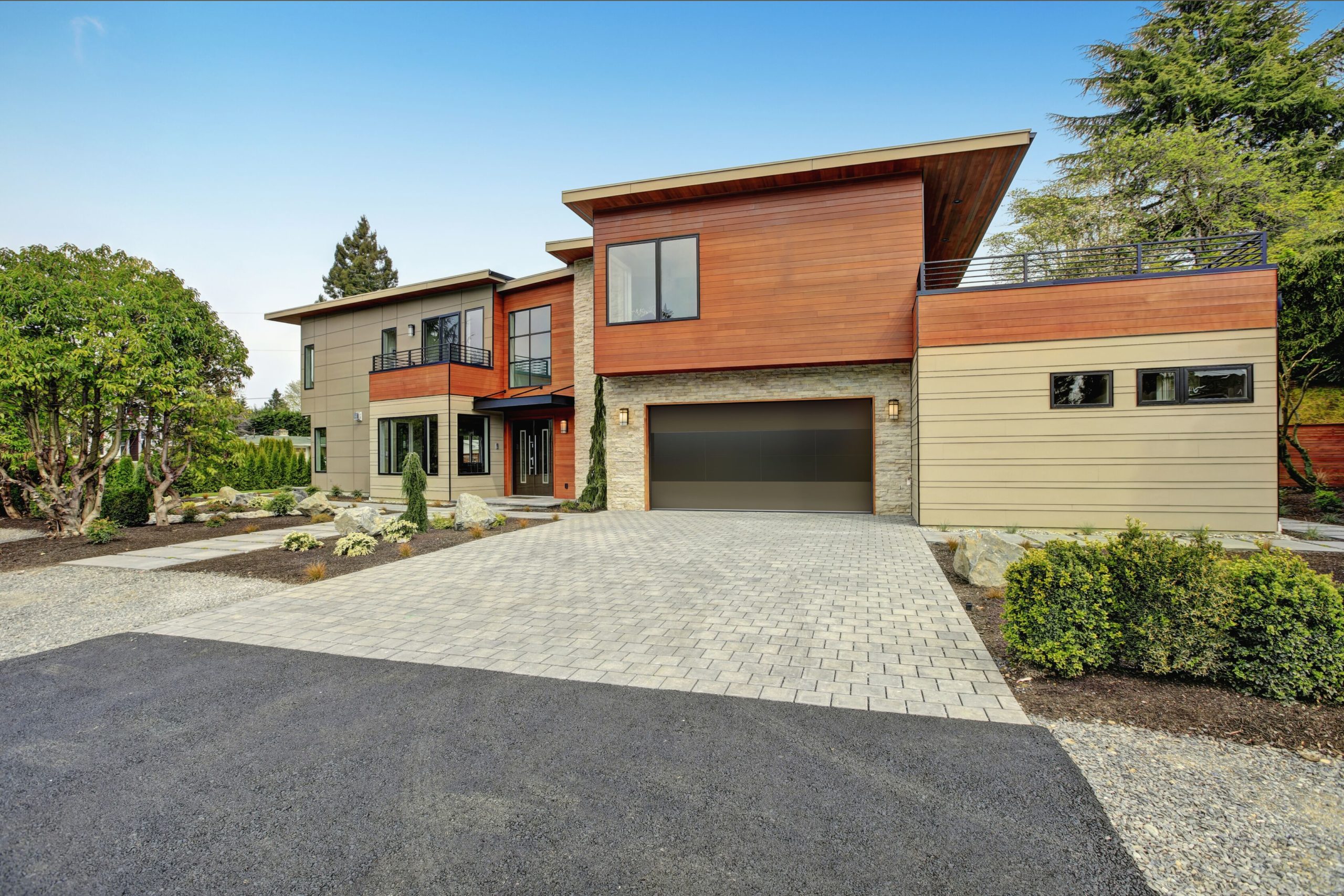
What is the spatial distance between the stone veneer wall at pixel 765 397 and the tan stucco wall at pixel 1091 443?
1744 mm

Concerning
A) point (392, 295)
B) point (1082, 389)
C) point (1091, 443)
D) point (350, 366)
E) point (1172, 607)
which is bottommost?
point (1172, 607)

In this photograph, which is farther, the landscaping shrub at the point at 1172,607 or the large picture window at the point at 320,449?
the large picture window at the point at 320,449

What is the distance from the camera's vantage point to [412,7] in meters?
11.3

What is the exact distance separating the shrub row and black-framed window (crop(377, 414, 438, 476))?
599 inches

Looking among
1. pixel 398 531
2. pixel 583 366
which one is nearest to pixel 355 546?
pixel 398 531

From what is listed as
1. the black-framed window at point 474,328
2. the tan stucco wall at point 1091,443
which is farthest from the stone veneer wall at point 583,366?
the tan stucco wall at point 1091,443

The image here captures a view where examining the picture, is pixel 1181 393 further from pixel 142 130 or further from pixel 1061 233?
pixel 142 130

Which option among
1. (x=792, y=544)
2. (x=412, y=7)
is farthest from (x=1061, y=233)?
(x=412, y=7)

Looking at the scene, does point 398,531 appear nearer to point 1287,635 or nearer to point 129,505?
point 129,505

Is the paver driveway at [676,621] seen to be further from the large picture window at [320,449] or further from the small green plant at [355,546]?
the large picture window at [320,449]

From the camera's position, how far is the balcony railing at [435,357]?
650 inches

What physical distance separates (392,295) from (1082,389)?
18.0m

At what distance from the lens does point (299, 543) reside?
8250 mm

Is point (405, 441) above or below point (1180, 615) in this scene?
above
